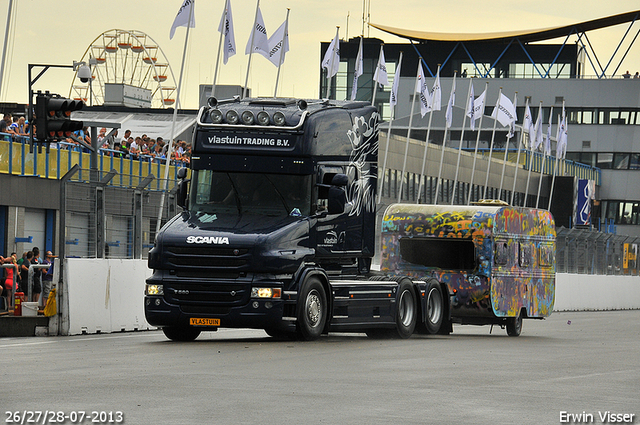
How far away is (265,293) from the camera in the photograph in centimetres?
1812

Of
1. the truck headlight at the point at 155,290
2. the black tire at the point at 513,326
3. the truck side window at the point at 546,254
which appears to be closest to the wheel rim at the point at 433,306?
the black tire at the point at 513,326

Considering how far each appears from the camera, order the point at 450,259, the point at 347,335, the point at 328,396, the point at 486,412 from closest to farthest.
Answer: the point at 486,412, the point at 328,396, the point at 347,335, the point at 450,259

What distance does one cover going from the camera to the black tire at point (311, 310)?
18.5 meters

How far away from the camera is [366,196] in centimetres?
2061

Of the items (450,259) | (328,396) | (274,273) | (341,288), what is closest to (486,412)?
(328,396)

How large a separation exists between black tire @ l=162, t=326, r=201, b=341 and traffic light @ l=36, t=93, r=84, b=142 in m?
4.11

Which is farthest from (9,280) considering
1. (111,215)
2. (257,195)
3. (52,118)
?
(257,195)

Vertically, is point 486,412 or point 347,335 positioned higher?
point 486,412

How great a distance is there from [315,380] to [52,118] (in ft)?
33.2

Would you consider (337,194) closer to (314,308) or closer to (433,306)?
(314,308)

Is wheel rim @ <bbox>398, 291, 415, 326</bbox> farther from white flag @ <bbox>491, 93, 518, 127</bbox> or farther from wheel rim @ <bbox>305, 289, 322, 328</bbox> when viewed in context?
white flag @ <bbox>491, 93, 518, 127</bbox>

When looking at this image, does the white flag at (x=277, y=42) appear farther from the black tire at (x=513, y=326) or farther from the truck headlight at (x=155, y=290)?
the truck headlight at (x=155, y=290)

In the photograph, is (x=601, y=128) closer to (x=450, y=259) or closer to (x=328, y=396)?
(x=450, y=259)

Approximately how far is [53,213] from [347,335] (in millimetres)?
18451
